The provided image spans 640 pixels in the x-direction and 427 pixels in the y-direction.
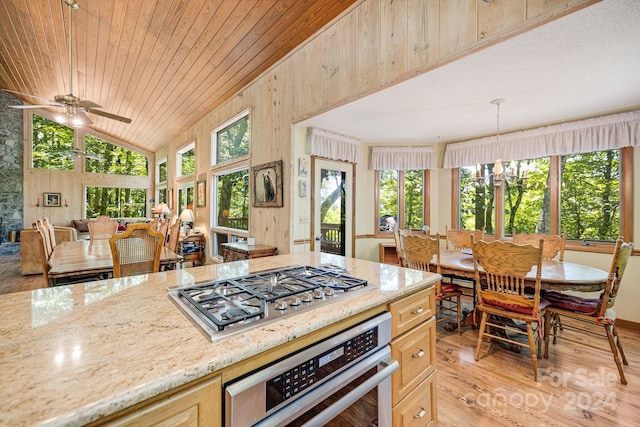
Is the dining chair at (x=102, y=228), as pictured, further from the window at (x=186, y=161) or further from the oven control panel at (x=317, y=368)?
the oven control panel at (x=317, y=368)

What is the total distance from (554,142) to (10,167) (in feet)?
38.2

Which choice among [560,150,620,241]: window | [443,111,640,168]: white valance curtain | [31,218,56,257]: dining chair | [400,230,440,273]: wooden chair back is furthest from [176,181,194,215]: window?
[560,150,620,241]: window

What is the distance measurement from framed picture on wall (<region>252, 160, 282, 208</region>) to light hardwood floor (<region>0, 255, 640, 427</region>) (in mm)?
2476

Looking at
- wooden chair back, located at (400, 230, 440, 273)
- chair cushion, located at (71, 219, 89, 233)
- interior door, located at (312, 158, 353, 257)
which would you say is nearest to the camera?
wooden chair back, located at (400, 230, 440, 273)

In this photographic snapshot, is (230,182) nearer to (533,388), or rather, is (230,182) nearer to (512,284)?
(512,284)

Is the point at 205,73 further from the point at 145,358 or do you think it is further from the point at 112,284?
the point at 145,358

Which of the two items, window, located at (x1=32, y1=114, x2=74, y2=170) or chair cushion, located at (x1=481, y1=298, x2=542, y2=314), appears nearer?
chair cushion, located at (x1=481, y1=298, x2=542, y2=314)

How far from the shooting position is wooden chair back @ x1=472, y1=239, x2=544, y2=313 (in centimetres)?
209

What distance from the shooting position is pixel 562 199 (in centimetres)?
367

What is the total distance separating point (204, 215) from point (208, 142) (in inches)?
58.7

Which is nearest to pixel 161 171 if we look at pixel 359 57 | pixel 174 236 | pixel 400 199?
pixel 174 236

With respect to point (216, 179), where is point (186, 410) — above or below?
below

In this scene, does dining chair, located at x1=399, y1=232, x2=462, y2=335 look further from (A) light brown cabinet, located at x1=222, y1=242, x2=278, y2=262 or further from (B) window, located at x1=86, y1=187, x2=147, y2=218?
(B) window, located at x1=86, y1=187, x2=147, y2=218

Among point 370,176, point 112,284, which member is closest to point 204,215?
point 370,176
